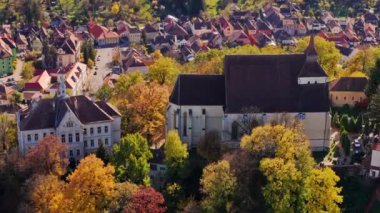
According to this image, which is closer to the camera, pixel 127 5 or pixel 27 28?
pixel 27 28

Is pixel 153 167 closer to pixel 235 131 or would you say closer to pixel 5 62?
pixel 235 131

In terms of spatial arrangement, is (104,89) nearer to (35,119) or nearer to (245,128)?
(35,119)

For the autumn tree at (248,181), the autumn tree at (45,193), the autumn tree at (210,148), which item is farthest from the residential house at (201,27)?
the autumn tree at (45,193)

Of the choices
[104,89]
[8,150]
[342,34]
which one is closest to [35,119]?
[8,150]

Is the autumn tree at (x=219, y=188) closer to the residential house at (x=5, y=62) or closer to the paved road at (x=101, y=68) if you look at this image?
the paved road at (x=101, y=68)

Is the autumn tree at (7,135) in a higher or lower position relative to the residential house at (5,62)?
lower

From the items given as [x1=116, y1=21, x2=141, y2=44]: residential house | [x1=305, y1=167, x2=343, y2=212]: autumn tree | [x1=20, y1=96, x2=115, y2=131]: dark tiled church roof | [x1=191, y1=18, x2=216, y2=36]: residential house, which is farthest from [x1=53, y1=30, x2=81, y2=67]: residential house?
[x1=305, y1=167, x2=343, y2=212]: autumn tree

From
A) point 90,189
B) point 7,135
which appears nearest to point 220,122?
point 90,189
